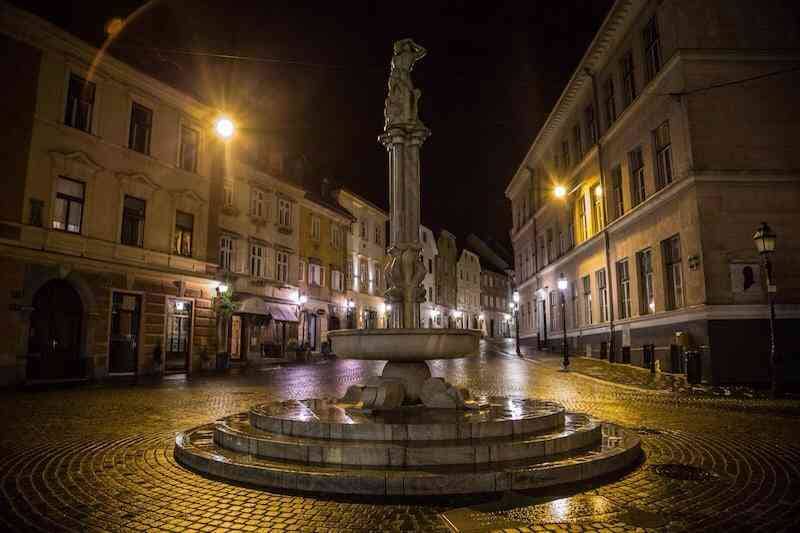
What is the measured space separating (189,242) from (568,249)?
806 inches

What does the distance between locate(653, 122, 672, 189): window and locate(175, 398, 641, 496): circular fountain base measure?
46.4ft

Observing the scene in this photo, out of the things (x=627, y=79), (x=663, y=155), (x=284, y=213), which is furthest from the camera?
(x=284, y=213)

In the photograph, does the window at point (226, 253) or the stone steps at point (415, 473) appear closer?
the stone steps at point (415, 473)

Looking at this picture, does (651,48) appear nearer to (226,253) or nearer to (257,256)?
(226,253)

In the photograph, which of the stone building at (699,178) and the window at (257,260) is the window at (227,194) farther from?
the stone building at (699,178)

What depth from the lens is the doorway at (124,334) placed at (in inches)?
807

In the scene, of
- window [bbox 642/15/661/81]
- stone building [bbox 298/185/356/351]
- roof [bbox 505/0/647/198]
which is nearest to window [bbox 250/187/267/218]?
stone building [bbox 298/185/356/351]

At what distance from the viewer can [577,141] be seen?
96.2ft

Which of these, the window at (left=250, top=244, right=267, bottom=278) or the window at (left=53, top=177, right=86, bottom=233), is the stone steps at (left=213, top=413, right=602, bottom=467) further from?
the window at (left=250, top=244, right=267, bottom=278)

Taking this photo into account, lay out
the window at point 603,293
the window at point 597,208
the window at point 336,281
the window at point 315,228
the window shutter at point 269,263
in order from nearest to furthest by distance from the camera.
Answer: the window at point 603,293
the window at point 597,208
the window shutter at point 269,263
the window at point 315,228
the window at point 336,281

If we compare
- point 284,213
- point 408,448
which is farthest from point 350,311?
point 408,448

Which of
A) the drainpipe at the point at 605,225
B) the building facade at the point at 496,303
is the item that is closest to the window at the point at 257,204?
the drainpipe at the point at 605,225

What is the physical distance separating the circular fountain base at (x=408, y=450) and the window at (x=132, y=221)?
16474 millimetres

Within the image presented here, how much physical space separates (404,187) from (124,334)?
52.5ft
